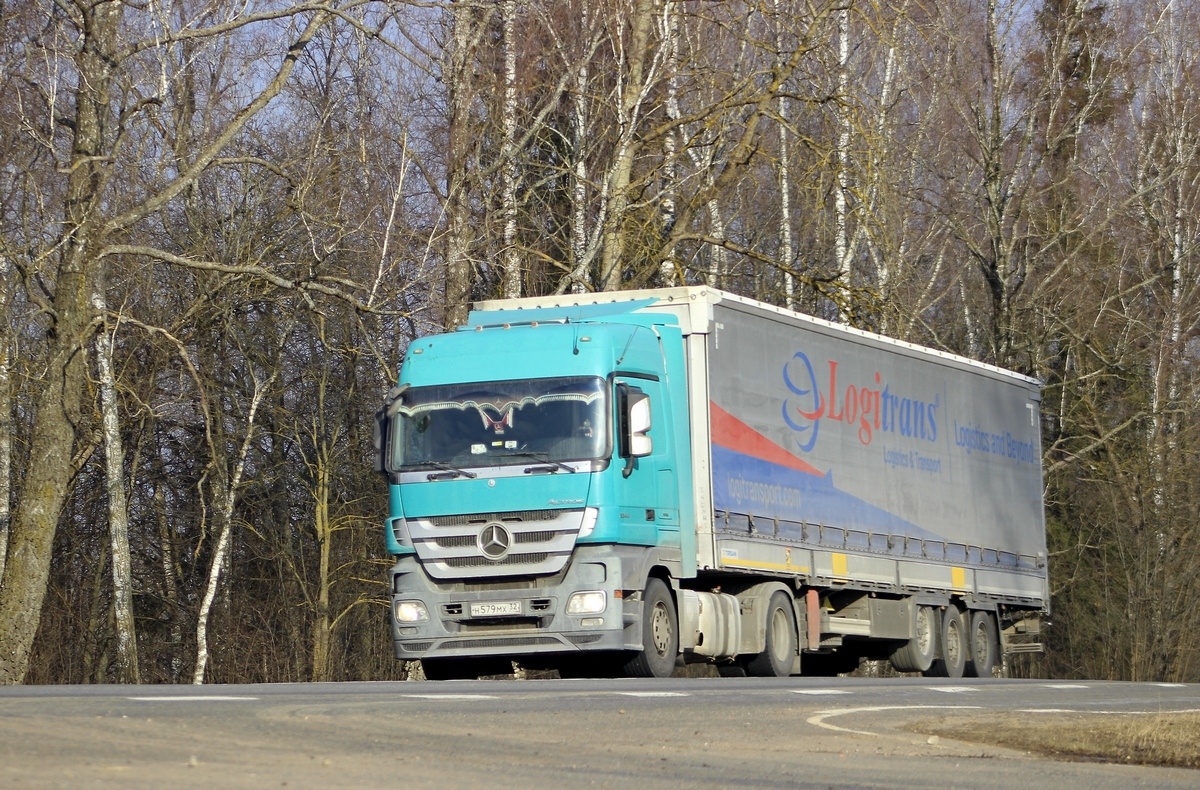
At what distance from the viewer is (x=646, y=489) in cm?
1756

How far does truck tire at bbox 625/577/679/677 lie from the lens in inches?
690

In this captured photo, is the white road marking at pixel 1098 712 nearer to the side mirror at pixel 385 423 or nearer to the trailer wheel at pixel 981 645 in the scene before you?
the side mirror at pixel 385 423

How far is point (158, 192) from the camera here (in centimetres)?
2330

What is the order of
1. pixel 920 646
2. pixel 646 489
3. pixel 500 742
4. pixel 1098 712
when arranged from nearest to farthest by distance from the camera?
1. pixel 500 742
2. pixel 1098 712
3. pixel 646 489
4. pixel 920 646

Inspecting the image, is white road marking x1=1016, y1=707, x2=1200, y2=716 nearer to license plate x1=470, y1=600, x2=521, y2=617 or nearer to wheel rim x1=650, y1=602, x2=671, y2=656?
wheel rim x1=650, y1=602, x2=671, y2=656

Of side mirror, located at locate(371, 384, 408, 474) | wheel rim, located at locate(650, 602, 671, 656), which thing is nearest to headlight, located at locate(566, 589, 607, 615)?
wheel rim, located at locate(650, 602, 671, 656)

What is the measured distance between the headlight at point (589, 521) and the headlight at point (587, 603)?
52cm

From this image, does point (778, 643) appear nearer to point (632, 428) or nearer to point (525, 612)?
point (525, 612)

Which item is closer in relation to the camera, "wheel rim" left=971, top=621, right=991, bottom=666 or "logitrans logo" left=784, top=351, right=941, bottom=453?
"logitrans logo" left=784, top=351, right=941, bottom=453

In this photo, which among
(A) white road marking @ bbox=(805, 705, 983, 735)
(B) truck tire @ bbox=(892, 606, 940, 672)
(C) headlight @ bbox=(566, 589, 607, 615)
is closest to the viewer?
(A) white road marking @ bbox=(805, 705, 983, 735)

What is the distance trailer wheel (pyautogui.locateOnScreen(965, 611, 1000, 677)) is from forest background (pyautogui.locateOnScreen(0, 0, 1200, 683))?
14.6 ft

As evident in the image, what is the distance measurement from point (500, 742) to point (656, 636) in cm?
842

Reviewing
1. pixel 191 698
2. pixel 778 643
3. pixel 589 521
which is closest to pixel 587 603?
pixel 589 521

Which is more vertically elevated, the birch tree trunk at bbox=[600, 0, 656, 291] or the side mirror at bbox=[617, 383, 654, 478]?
the birch tree trunk at bbox=[600, 0, 656, 291]
